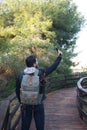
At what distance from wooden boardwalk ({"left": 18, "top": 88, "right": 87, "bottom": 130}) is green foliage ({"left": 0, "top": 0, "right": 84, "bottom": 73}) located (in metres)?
2.64

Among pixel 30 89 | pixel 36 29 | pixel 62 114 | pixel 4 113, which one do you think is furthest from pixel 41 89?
pixel 36 29

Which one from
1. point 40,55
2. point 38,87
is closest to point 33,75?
point 38,87

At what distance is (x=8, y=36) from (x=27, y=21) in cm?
138

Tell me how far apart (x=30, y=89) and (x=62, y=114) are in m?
3.89

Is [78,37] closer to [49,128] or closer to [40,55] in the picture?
[40,55]

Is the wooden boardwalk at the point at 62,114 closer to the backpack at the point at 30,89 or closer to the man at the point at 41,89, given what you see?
the man at the point at 41,89

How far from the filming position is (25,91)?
4.90 m

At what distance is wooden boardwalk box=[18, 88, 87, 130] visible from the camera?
23.6ft

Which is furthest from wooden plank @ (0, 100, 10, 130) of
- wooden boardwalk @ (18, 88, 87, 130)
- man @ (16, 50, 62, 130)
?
wooden boardwalk @ (18, 88, 87, 130)

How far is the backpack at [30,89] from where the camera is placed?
4.84m

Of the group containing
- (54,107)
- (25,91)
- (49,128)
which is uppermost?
(25,91)

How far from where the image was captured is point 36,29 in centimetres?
1730

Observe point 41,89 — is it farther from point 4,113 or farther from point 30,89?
point 4,113

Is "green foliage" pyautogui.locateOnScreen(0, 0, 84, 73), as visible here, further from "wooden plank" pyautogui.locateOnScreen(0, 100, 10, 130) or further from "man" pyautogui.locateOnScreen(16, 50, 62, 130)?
"wooden plank" pyautogui.locateOnScreen(0, 100, 10, 130)
